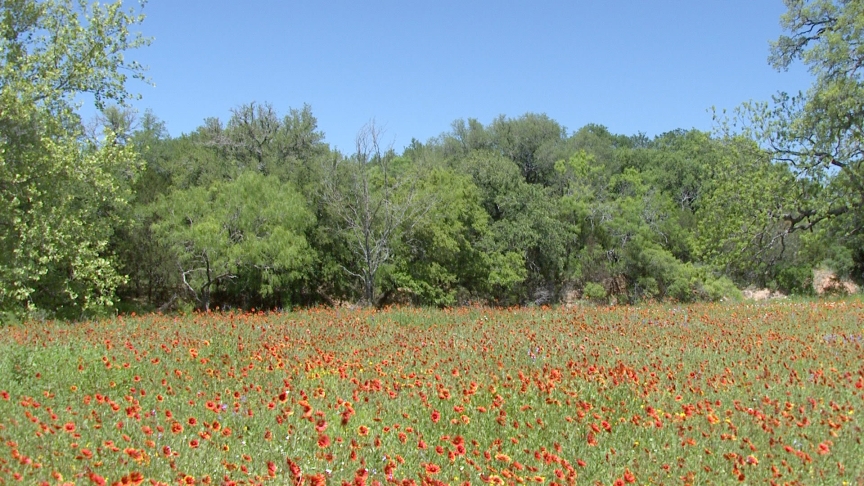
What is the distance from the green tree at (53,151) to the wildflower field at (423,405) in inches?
211

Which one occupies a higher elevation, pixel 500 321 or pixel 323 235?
pixel 323 235

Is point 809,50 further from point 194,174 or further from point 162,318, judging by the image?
point 194,174

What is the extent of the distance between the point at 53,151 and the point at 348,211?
45.5ft

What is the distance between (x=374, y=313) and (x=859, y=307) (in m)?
11.4

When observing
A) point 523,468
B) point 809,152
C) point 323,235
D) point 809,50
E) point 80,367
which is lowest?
Answer: point 523,468

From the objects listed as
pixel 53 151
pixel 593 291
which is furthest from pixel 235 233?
pixel 593 291

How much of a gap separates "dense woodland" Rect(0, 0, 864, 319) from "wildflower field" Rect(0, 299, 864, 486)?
682 centimetres

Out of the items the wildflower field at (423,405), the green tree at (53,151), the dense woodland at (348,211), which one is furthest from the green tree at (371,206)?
the wildflower field at (423,405)

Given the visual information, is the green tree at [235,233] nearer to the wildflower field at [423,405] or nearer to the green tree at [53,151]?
the green tree at [53,151]

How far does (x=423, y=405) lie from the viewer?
21.8 feet

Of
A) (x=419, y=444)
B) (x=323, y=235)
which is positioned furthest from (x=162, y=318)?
(x=323, y=235)

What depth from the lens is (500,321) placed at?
12969mm

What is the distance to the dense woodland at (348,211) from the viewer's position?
16.4 meters

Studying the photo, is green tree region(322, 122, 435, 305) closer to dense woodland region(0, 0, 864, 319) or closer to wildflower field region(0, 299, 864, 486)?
dense woodland region(0, 0, 864, 319)
